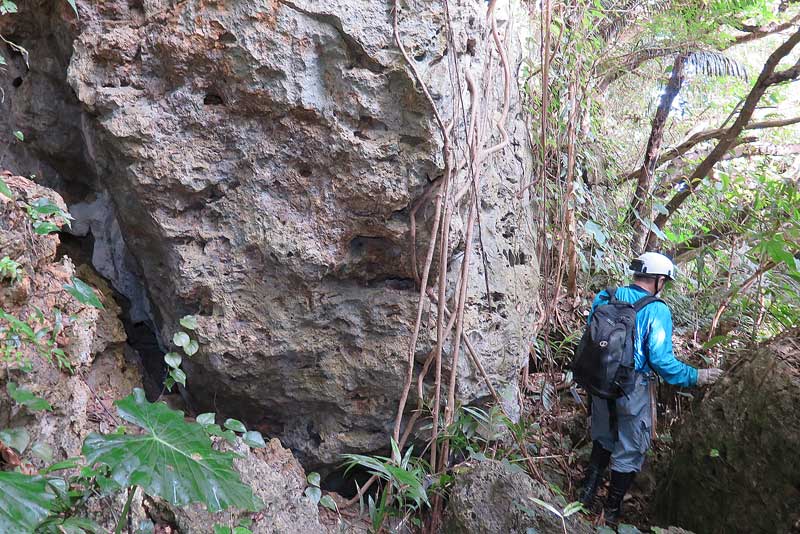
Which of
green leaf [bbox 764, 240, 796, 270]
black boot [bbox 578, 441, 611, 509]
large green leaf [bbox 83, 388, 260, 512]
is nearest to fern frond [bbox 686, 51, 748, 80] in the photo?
green leaf [bbox 764, 240, 796, 270]

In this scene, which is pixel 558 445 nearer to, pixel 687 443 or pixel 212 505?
pixel 687 443

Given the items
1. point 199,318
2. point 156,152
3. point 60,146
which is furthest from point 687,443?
point 60,146

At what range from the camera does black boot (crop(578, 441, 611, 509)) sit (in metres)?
3.73

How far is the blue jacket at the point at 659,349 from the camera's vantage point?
3.44 meters

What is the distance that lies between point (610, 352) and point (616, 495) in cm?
96

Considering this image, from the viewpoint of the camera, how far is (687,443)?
11.2 ft

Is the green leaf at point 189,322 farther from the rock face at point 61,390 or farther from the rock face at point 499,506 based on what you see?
the rock face at point 499,506

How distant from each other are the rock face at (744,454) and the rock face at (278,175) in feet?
4.63

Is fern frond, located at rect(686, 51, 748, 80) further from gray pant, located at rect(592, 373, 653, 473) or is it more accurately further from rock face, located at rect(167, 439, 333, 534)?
rock face, located at rect(167, 439, 333, 534)

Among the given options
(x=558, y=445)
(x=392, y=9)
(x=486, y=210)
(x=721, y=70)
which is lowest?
(x=558, y=445)

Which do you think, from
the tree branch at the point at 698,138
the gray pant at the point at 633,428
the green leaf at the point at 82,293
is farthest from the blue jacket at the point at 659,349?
the green leaf at the point at 82,293

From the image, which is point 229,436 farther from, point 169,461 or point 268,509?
point 169,461

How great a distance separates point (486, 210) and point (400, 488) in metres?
1.58

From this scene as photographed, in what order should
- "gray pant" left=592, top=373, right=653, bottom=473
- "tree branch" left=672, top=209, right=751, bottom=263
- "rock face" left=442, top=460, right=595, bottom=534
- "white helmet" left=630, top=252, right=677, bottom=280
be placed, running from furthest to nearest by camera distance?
"tree branch" left=672, top=209, right=751, bottom=263 < "white helmet" left=630, top=252, right=677, bottom=280 < "gray pant" left=592, top=373, right=653, bottom=473 < "rock face" left=442, top=460, right=595, bottom=534
